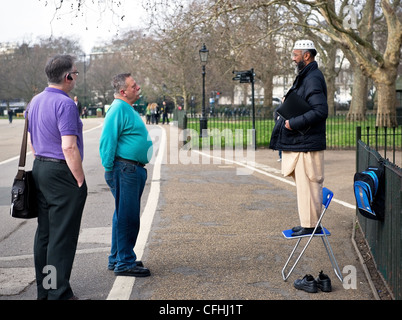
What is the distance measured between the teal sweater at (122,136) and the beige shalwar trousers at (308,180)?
1.34m

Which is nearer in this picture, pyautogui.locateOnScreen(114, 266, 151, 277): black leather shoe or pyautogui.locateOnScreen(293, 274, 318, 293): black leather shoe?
pyautogui.locateOnScreen(293, 274, 318, 293): black leather shoe

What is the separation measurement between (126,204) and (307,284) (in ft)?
5.79

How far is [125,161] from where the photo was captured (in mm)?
5965

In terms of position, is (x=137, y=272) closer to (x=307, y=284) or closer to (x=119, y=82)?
(x=307, y=284)

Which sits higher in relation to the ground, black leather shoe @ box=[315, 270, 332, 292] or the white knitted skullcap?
the white knitted skullcap

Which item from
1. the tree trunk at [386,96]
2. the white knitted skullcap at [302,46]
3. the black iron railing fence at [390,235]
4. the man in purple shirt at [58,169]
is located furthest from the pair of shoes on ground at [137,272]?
the tree trunk at [386,96]

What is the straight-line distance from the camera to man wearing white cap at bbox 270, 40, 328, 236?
18.5 feet

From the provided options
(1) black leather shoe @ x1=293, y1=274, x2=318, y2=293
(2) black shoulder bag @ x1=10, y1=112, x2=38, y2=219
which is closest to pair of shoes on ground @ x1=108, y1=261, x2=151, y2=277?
(2) black shoulder bag @ x1=10, y1=112, x2=38, y2=219

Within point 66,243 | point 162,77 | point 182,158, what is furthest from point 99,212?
point 162,77

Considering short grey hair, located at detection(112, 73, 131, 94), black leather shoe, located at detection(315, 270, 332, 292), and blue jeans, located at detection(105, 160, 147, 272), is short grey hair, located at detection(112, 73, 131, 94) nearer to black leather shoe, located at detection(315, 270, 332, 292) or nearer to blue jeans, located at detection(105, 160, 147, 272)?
blue jeans, located at detection(105, 160, 147, 272)

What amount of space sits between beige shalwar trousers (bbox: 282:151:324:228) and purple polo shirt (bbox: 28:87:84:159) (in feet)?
6.19

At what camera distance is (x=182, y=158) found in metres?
19.6

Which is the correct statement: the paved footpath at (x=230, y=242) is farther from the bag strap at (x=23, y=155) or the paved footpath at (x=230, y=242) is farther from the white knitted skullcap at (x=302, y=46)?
the white knitted skullcap at (x=302, y=46)
